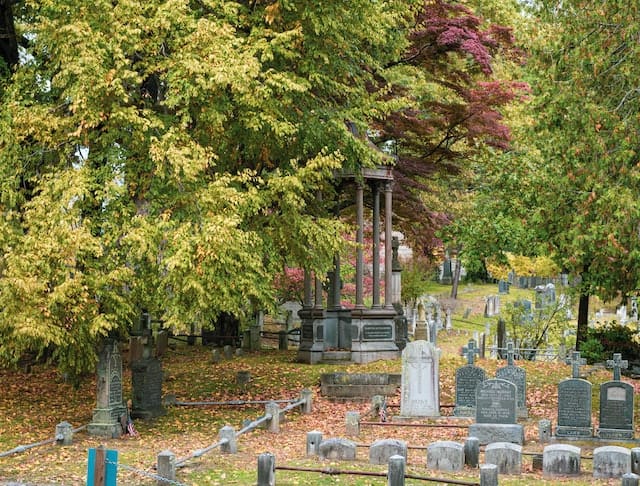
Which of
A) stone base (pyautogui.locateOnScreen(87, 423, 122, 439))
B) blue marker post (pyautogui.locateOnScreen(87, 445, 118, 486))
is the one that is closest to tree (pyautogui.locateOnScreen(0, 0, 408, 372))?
stone base (pyautogui.locateOnScreen(87, 423, 122, 439))

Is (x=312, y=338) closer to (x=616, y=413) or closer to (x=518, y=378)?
(x=518, y=378)

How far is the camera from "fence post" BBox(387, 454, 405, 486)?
12.1m

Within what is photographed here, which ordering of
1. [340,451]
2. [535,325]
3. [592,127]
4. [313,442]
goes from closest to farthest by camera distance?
[340,451]
[313,442]
[592,127]
[535,325]

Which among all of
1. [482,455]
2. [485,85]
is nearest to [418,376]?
[482,455]

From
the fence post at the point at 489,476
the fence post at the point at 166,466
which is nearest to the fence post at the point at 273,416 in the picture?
the fence post at the point at 166,466

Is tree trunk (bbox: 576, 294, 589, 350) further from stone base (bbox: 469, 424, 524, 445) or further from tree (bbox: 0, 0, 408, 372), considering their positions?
stone base (bbox: 469, 424, 524, 445)

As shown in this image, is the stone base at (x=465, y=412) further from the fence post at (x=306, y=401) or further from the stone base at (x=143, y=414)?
the stone base at (x=143, y=414)

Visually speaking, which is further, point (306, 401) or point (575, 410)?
point (306, 401)

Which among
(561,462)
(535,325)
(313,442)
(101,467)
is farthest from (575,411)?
(535,325)

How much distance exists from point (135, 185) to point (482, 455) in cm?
789

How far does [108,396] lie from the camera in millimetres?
17812

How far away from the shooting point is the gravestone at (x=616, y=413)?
56.2 ft

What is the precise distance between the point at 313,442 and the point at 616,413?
5.82 metres

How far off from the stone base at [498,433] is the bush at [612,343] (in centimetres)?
1193
